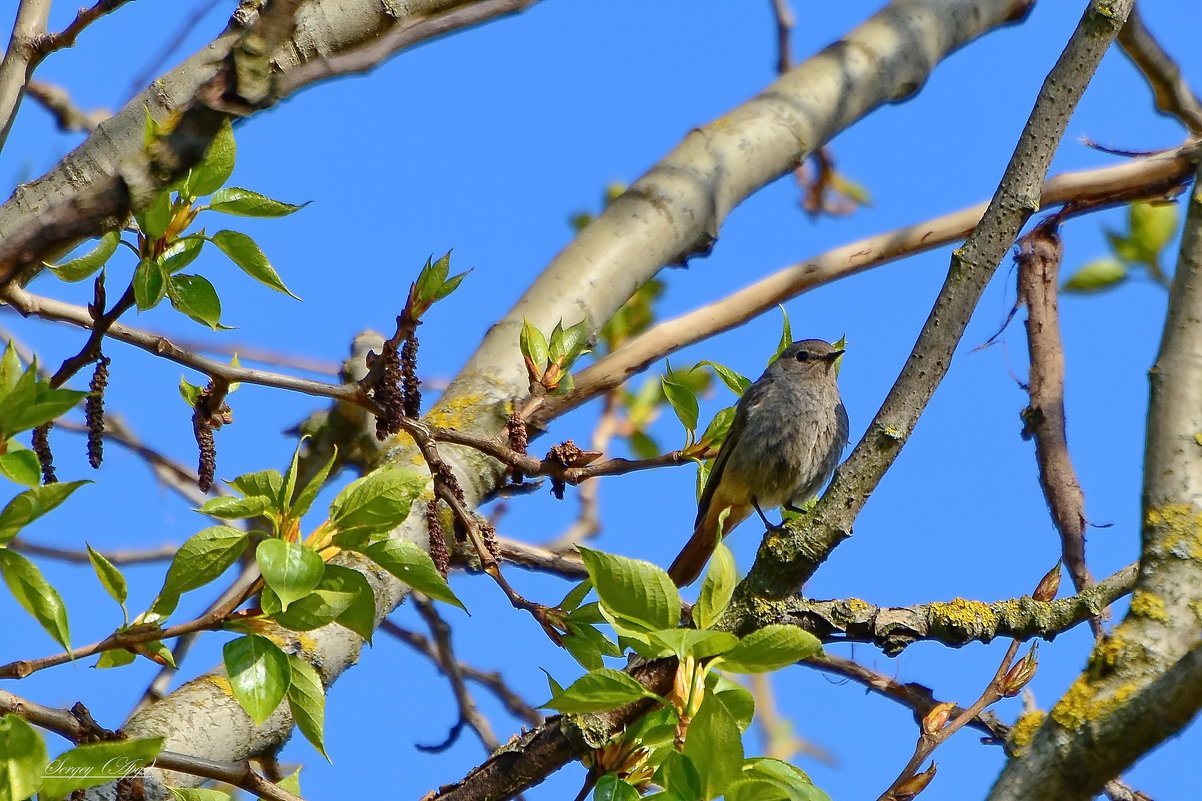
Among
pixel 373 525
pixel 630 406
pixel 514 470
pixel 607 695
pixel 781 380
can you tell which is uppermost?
pixel 781 380

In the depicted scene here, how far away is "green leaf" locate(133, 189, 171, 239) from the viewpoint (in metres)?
2.46

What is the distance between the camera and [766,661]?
2322 mm

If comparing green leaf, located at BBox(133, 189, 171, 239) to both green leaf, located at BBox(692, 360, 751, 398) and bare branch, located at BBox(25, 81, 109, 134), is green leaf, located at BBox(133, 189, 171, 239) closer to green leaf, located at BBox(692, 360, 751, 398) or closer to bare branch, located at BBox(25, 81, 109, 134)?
green leaf, located at BBox(692, 360, 751, 398)

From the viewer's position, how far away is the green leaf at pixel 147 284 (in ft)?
8.20

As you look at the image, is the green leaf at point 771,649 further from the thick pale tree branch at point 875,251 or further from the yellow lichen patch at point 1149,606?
the thick pale tree branch at point 875,251

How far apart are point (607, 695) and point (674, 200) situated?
3088 millimetres

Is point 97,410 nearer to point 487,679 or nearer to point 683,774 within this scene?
point 683,774

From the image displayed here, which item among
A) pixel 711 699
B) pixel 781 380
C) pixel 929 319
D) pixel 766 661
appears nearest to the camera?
pixel 711 699

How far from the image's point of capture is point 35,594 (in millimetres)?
2324

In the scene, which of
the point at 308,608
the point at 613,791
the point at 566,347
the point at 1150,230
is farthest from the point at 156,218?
the point at 1150,230

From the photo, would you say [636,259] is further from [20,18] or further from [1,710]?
[1,710]

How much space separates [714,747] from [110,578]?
1312 millimetres

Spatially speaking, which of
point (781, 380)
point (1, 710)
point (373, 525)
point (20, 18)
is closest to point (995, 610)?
point (373, 525)

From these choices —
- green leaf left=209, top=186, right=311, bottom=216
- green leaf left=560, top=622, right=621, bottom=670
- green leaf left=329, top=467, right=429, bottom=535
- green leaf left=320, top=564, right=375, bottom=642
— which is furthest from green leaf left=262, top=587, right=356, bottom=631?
green leaf left=209, top=186, right=311, bottom=216
